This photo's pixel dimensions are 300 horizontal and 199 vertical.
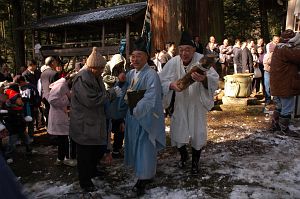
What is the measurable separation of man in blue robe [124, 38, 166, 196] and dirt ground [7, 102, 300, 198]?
399mm

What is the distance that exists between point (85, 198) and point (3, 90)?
2.65 meters

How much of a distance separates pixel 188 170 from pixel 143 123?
1.42 metres

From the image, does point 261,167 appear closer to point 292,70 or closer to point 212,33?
point 292,70

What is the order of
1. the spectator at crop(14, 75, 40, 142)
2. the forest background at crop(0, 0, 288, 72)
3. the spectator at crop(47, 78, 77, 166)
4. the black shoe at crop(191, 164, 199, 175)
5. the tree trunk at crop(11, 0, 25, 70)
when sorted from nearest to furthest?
the black shoe at crop(191, 164, 199, 175)
the spectator at crop(47, 78, 77, 166)
the spectator at crop(14, 75, 40, 142)
the forest background at crop(0, 0, 288, 72)
the tree trunk at crop(11, 0, 25, 70)

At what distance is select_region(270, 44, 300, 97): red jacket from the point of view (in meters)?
6.13

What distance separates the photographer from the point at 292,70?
6227 millimetres

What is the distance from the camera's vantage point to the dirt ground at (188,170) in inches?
172

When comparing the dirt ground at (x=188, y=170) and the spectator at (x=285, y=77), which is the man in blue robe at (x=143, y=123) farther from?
the spectator at (x=285, y=77)

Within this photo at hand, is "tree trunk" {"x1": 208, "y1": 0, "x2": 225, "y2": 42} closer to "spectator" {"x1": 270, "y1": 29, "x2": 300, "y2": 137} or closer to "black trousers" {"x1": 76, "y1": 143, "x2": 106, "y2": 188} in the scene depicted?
"spectator" {"x1": 270, "y1": 29, "x2": 300, "y2": 137}

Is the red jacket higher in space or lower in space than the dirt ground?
higher

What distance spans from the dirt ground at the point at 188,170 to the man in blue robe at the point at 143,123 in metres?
0.40

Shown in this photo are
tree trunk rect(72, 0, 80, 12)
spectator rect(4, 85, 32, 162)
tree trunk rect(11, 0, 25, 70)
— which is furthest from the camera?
tree trunk rect(72, 0, 80, 12)

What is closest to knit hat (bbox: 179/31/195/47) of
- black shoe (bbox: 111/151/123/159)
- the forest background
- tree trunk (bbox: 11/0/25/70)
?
black shoe (bbox: 111/151/123/159)

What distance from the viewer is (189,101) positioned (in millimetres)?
4746
